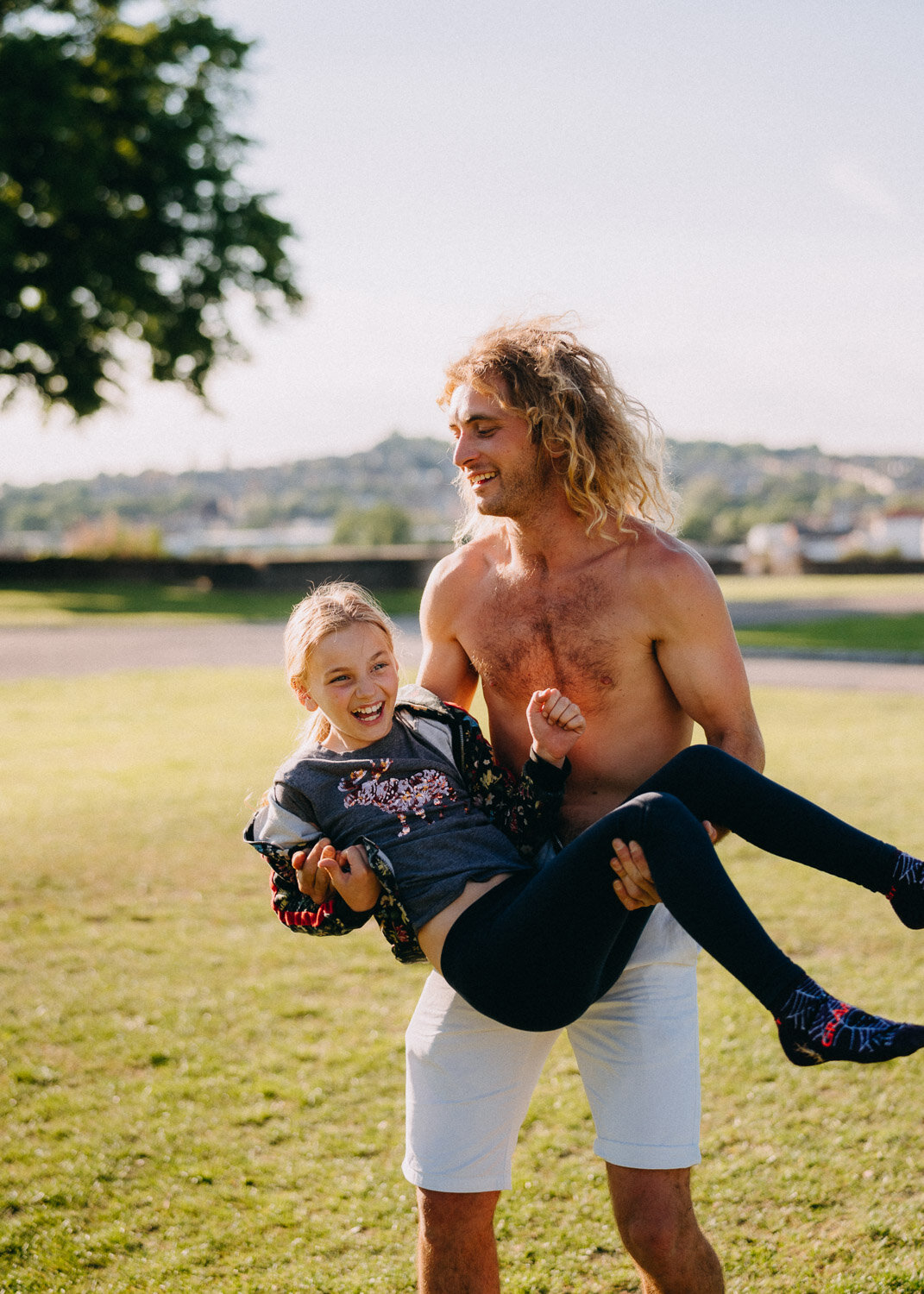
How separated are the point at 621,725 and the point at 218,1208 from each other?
209 centimetres

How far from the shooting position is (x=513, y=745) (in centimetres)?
308

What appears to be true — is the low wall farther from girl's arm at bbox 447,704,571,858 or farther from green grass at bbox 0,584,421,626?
girl's arm at bbox 447,704,571,858

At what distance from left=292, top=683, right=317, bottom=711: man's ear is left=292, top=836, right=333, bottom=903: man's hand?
1.55 ft

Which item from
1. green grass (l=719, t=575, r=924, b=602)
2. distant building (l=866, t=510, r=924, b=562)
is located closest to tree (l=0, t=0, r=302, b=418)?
green grass (l=719, t=575, r=924, b=602)

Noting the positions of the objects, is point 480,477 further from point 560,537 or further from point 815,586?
point 815,586

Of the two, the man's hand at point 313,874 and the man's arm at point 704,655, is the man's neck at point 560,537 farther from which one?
the man's hand at point 313,874

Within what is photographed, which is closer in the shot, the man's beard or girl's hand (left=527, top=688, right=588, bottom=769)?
girl's hand (left=527, top=688, right=588, bottom=769)

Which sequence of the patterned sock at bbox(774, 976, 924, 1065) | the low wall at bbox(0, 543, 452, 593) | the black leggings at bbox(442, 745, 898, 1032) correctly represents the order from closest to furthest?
the patterned sock at bbox(774, 976, 924, 1065) < the black leggings at bbox(442, 745, 898, 1032) < the low wall at bbox(0, 543, 452, 593)

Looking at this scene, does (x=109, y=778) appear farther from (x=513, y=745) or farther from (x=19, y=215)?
(x=19, y=215)

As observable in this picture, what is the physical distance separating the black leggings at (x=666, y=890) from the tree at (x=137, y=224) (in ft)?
94.8

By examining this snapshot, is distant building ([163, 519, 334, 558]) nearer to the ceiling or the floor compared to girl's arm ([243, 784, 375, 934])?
nearer to the ceiling

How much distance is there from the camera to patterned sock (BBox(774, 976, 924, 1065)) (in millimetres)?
2111

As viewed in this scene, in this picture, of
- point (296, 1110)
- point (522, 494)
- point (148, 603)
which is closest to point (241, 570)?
point (148, 603)

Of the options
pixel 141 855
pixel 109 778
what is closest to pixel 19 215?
pixel 109 778
